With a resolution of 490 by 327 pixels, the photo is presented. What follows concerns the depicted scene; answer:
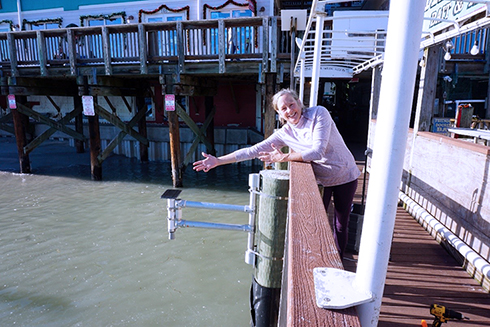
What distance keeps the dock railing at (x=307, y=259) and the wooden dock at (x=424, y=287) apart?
1470mm

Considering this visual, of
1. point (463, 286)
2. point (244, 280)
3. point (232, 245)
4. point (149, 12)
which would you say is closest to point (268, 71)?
point (232, 245)

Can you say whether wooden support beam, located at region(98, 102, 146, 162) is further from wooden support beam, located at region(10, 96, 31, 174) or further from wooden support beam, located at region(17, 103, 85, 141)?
wooden support beam, located at region(10, 96, 31, 174)

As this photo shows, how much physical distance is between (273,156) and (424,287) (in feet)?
5.69

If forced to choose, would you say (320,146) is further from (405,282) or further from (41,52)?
(41,52)

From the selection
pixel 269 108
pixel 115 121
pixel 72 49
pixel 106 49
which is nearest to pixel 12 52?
pixel 72 49

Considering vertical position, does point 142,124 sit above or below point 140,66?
below

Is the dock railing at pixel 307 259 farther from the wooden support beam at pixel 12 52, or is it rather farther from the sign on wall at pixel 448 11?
the wooden support beam at pixel 12 52

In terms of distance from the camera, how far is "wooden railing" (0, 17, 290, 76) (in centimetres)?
777

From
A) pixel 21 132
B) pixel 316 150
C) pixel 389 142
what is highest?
pixel 389 142

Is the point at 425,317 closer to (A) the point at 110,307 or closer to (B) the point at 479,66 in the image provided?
(A) the point at 110,307

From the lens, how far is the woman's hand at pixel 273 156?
238 cm

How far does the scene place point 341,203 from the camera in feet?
8.63

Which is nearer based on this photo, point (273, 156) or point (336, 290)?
point (336, 290)

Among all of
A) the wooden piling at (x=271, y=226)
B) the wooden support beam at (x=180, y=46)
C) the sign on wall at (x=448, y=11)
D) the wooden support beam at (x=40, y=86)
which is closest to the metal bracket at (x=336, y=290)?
the wooden piling at (x=271, y=226)
